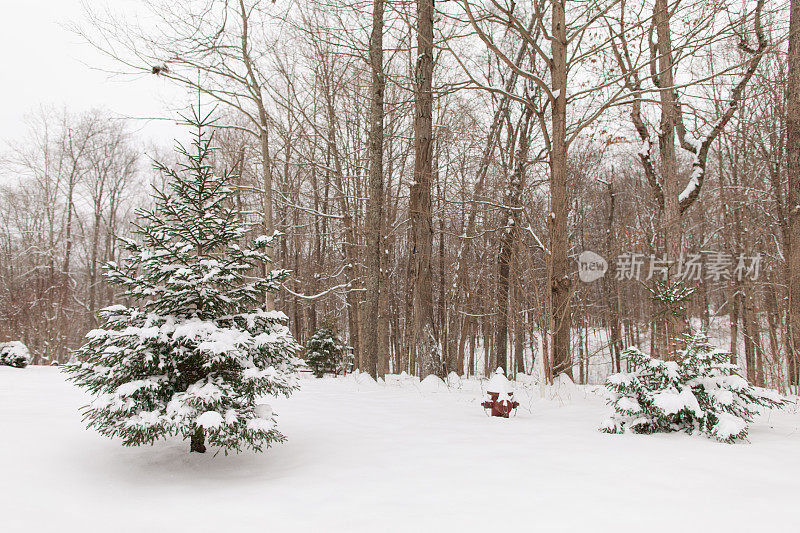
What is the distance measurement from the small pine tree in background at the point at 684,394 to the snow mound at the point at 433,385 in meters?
3.71

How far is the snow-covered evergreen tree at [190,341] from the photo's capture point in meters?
3.31

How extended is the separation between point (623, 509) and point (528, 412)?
10.1 feet

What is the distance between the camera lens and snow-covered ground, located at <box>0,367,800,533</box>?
2.49m

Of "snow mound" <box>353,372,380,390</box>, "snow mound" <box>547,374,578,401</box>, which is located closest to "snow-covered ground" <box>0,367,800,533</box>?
"snow mound" <box>547,374,578,401</box>

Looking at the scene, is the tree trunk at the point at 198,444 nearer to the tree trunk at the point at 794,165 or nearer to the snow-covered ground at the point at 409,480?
the snow-covered ground at the point at 409,480

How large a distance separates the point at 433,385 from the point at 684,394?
4601 millimetres

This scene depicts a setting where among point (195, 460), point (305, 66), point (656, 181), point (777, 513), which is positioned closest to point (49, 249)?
point (305, 66)

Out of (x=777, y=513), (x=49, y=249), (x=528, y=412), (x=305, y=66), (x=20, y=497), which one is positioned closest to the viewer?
(x=777, y=513)

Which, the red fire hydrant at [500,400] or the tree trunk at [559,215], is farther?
the tree trunk at [559,215]

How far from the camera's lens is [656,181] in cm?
1113

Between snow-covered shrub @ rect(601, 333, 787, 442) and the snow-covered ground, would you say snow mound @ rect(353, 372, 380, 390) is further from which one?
snow-covered shrub @ rect(601, 333, 787, 442)

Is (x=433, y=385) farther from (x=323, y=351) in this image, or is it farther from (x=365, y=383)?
(x=323, y=351)

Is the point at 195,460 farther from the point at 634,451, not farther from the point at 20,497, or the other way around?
the point at 634,451

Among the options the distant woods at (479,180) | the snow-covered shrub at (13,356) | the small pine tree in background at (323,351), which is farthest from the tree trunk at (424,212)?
the snow-covered shrub at (13,356)
